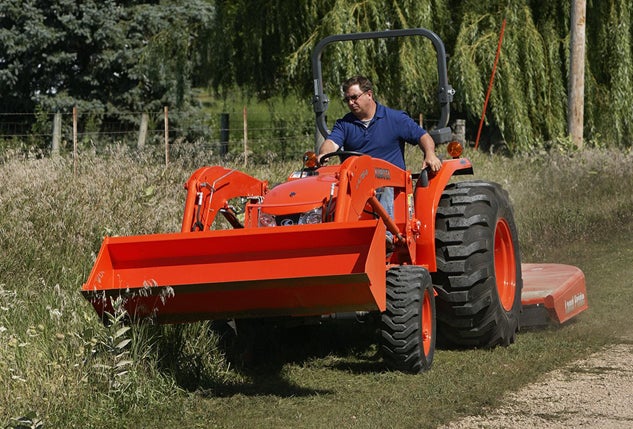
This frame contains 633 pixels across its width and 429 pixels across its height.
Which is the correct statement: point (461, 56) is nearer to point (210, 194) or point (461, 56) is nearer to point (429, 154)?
point (429, 154)

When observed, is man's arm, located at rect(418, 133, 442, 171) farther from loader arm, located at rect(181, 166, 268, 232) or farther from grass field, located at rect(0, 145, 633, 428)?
grass field, located at rect(0, 145, 633, 428)

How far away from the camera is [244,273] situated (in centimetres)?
651

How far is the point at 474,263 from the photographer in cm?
787

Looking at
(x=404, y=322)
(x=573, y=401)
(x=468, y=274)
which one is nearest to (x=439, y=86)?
(x=468, y=274)

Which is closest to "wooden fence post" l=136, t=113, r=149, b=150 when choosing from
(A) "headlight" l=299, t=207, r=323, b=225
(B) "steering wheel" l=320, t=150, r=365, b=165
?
(B) "steering wheel" l=320, t=150, r=365, b=165

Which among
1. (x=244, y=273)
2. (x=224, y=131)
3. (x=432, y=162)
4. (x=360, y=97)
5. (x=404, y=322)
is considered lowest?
(x=224, y=131)

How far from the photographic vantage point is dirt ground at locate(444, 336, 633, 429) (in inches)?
238

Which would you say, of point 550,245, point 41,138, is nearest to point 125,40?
point 41,138

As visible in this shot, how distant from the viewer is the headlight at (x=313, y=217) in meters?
7.21

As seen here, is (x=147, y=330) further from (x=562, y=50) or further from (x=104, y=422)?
(x=562, y=50)

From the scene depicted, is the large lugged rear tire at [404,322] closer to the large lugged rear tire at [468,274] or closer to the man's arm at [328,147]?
the large lugged rear tire at [468,274]

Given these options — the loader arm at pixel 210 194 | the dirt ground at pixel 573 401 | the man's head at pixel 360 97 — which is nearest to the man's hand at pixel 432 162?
the man's head at pixel 360 97

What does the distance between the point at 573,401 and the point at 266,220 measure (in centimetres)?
232

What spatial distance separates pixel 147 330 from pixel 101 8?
63.6ft
